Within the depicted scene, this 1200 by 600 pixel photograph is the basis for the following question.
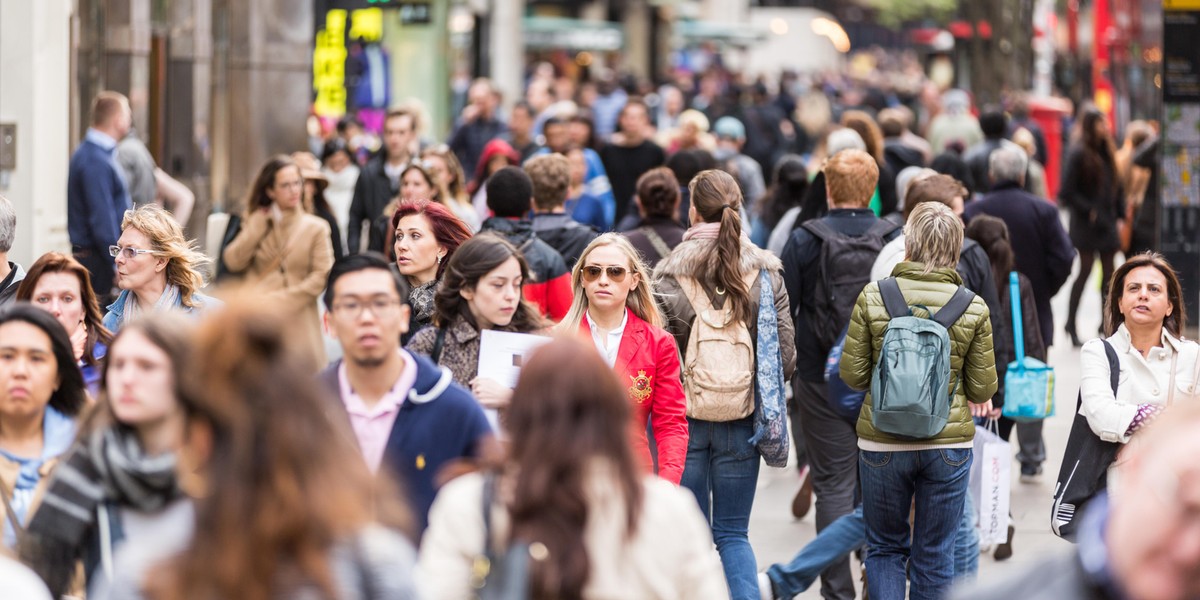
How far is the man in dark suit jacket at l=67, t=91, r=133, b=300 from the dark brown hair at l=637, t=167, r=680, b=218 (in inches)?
134

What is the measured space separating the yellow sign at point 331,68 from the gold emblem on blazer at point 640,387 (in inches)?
538

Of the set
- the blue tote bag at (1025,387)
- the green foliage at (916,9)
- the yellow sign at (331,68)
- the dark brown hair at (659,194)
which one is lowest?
the blue tote bag at (1025,387)

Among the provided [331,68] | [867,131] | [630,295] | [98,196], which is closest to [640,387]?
[630,295]

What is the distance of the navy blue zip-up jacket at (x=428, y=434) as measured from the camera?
16.1 ft

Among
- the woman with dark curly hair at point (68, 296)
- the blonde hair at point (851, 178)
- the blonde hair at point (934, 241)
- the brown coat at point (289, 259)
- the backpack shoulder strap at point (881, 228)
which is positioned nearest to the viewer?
the woman with dark curly hair at point (68, 296)

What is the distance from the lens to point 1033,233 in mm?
11258

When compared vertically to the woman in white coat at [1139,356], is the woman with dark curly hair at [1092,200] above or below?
above

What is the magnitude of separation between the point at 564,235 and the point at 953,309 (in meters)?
3.35

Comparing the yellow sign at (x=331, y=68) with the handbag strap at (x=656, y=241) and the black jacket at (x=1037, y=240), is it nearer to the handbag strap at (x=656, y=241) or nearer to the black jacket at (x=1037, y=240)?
→ the black jacket at (x=1037, y=240)

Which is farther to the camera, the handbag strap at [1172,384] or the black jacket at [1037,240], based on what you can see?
the black jacket at [1037,240]

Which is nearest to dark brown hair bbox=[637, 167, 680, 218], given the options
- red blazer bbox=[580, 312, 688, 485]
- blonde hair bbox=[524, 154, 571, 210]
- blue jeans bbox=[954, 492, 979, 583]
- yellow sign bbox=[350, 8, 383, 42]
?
blonde hair bbox=[524, 154, 571, 210]

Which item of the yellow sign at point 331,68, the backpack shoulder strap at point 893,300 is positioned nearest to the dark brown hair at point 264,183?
the backpack shoulder strap at point 893,300

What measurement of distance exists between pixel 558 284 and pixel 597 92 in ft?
64.1

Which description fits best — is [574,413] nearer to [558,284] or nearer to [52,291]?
[52,291]
